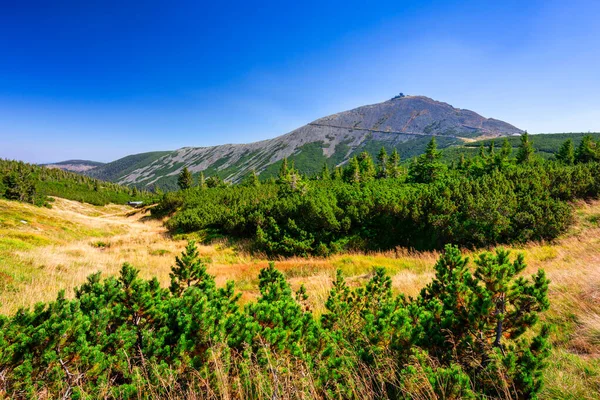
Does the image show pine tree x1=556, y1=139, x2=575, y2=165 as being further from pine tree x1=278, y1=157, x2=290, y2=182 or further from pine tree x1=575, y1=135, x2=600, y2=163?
pine tree x1=278, y1=157, x2=290, y2=182

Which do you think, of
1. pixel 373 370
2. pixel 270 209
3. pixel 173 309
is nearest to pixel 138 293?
pixel 173 309

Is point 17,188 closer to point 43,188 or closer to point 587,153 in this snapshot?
point 43,188

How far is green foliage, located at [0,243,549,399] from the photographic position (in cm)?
271

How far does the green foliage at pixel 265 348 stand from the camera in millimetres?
2713

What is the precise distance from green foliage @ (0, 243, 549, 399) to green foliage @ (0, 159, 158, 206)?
236 feet

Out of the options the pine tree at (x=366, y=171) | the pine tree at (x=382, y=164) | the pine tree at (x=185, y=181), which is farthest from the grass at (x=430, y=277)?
the pine tree at (x=185, y=181)

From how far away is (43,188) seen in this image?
89125 mm

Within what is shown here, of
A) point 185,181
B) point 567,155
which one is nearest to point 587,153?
point 567,155

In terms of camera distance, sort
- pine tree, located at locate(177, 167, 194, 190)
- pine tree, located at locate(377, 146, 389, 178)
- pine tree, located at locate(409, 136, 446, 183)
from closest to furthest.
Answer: pine tree, located at locate(409, 136, 446, 183) → pine tree, located at locate(377, 146, 389, 178) → pine tree, located at locate(177, 167, 194, 190)

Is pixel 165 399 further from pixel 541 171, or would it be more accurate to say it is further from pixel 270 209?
pixel 541 171

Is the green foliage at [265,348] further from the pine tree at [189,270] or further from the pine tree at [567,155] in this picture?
the pine tree at [567,155]

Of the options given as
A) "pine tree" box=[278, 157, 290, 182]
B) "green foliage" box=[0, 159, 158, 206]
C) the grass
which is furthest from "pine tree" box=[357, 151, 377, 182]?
"green foliage" box=[0, 159, 158, 206]

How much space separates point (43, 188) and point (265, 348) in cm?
12393

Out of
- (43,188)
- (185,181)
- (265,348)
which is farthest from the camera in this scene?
(43,188)
